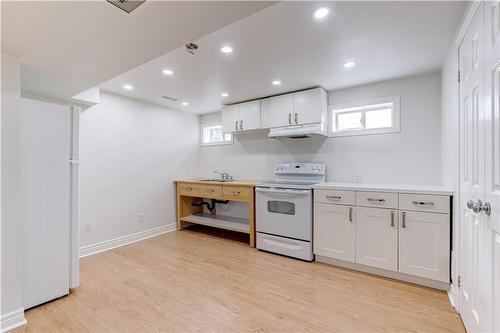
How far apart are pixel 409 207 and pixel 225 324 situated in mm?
2015

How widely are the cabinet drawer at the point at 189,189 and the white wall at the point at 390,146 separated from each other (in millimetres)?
1342

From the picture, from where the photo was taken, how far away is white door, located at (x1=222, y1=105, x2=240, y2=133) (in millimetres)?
3963

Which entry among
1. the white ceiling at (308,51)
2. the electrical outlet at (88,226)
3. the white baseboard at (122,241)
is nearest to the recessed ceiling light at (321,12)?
the white ceiling at (308,51)

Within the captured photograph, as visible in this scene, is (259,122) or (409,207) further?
(259,122)

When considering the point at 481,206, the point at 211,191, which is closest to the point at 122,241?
the point at 211,191

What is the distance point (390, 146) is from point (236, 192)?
222cm

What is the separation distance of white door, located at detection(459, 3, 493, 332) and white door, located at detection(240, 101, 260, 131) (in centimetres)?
249

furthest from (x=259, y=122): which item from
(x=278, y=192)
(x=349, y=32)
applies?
(x=349, y=32)

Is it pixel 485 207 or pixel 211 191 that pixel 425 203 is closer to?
pixel 485 207

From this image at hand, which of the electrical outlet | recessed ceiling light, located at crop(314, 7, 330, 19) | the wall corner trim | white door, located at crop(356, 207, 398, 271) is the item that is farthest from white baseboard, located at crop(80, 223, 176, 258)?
the wall corner trim

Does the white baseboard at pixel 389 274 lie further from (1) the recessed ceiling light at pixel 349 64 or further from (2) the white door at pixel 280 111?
(1) the recessed ceiling light at pixel 349 64

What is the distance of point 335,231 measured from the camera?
271cm

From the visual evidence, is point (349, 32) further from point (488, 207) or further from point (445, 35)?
point (488, 207)

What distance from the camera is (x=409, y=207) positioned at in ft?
7.50
